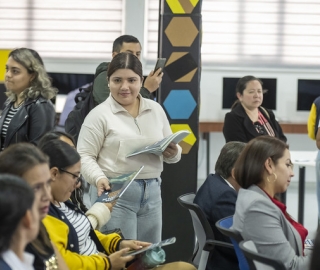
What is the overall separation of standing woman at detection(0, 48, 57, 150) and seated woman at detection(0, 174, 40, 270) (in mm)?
2087

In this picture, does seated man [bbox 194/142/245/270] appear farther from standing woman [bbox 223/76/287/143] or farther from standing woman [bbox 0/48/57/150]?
standing woman [bbox 223/76/287/143]

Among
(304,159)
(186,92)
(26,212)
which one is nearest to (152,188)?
(186,92)

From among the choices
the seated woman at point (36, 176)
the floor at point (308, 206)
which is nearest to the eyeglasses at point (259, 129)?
the floor at point (308, 206)

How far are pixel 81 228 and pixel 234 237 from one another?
61 cm

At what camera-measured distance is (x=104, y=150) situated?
3.35 m

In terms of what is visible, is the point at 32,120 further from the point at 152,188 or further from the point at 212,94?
the point at 212,94

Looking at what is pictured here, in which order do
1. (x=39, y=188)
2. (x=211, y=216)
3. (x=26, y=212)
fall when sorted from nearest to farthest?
(x=26, y=212), (x=39, y=188), (x=211, y=216)

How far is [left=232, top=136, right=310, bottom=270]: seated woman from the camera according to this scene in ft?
8.46

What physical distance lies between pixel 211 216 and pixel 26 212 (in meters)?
1.68

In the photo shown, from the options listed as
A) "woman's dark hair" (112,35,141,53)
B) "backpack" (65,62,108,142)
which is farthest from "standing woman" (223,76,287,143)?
"backpack" (65,62,108,142)

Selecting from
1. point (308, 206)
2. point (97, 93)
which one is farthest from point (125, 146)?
point (308, 206)

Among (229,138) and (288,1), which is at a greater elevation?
(288,1)

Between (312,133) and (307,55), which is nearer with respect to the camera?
(312,133)

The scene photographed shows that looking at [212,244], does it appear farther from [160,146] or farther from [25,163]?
[25,163]
